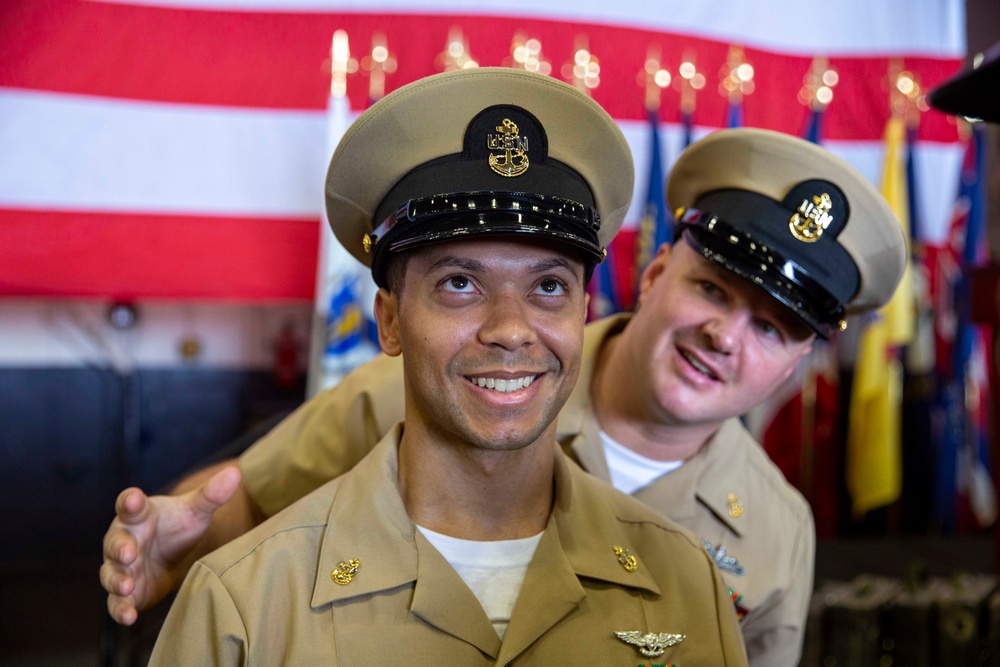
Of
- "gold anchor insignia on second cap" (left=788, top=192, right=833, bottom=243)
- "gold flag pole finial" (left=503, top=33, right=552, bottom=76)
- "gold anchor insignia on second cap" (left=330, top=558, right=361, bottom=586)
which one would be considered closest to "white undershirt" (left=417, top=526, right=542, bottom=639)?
"gold anchor insignia on second cap" (left=330, top=558, right=361, bottom=586)

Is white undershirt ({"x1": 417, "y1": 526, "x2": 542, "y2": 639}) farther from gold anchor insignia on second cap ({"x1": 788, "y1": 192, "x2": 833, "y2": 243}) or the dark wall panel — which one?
the dark wall panel

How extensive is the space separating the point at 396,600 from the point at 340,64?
3226 millimetres

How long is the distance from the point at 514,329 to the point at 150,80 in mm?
3393

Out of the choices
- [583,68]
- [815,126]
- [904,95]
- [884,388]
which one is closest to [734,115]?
[815,126]

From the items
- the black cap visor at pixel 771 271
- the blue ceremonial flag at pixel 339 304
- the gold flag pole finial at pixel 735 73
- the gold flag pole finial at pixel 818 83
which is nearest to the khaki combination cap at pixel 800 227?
the black cap visor at pixel 771 271

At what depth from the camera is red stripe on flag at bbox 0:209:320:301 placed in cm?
378

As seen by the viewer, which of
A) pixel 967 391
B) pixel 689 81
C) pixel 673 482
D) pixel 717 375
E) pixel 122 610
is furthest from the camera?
pixel 967 391

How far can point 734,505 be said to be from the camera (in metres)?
1.98

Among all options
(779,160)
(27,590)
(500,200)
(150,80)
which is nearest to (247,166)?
(150,80)

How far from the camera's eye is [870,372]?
15.4 feet

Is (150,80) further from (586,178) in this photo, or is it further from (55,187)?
(586,178)

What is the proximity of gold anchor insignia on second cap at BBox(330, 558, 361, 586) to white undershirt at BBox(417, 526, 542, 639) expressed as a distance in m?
0.12

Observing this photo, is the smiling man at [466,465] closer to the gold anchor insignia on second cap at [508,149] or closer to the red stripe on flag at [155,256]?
the gold anchor insignia on second cap at [508,149]

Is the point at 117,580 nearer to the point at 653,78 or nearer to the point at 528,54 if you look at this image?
the point at 528,54
